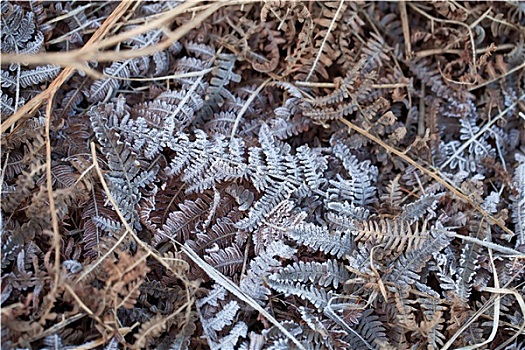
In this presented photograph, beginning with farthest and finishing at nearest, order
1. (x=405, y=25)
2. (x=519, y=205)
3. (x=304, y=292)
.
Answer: (x=405, y=25), (x=519, y=205), (x=304, y=292)

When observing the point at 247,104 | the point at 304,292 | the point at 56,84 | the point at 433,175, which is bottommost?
the point at 304,292

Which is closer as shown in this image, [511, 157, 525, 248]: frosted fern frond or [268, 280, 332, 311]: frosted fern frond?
[268, 280, 332, 311]: frosted fern frond

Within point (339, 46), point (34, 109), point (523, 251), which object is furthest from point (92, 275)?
point (523, 251)

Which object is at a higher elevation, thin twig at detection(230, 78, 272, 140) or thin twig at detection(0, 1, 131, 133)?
thin twig at detection(0, 1, 131, 133)

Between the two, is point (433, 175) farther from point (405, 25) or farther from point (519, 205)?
point (405, 25)

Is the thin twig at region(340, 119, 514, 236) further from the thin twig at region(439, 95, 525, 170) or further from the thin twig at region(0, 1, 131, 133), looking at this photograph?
the thin twig at region(0, 1, 131, 133)

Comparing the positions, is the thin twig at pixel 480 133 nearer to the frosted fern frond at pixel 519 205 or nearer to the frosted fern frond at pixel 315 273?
the frosted fern frond at pixel 519 205

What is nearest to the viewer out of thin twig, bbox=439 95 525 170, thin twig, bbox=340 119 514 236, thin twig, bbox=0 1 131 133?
thin twig, bbox=0 1 131 133

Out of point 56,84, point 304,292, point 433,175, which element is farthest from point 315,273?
point 56,84

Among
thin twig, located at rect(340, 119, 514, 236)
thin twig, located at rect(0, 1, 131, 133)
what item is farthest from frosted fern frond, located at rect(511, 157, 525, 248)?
thin twig, located at rect(0, 1, 131, 133)

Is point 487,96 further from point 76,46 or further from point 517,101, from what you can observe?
point 76,46

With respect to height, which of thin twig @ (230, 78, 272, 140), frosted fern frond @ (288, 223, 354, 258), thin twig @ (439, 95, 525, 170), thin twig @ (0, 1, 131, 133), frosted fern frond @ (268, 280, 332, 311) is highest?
thin twig @ (0, 1, 131, 133)
